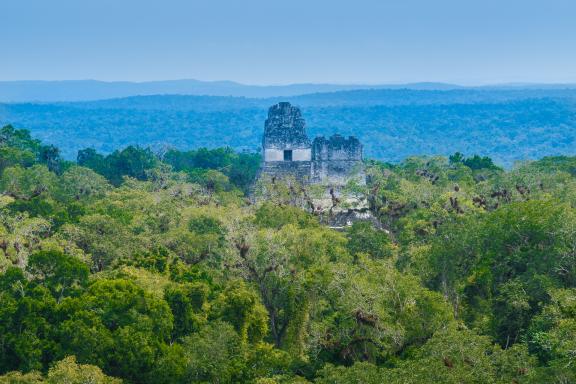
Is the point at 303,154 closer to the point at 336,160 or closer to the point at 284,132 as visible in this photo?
the point at 284,132

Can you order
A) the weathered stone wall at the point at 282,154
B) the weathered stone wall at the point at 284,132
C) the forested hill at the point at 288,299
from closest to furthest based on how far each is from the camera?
1. the forested hill at the point at 288,299
2. the weathered stone wall at the point at 282,154
3. the weathered stone wall at the point at 284,132

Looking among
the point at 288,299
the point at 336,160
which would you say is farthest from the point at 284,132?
the point at 288,299

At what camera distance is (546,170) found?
191 ft

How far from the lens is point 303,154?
57.0 m

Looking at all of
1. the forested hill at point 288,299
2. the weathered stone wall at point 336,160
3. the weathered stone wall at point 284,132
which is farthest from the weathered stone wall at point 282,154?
the forested hill at point 288,299

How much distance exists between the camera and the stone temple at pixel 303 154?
55344 millimetres

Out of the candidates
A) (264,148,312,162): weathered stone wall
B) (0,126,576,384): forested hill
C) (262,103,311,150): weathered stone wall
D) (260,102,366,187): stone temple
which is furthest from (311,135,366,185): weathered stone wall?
(0,126,576,384): forested hill

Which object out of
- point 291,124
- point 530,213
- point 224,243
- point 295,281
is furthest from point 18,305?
point 291,124

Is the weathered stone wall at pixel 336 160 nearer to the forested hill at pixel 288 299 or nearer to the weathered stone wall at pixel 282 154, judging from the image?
the weathered stone wall at pixel 282 154

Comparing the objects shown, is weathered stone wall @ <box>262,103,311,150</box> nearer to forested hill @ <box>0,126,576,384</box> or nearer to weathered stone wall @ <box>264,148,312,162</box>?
weathered stone wall @ <box>264,148,312,162</box>

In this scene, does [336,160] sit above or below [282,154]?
below

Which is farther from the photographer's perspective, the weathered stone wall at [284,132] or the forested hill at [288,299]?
the weathered stone wall at [284,132]

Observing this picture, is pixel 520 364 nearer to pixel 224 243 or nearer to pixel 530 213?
pixel 530 213

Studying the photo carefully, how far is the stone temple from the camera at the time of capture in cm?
5534
